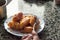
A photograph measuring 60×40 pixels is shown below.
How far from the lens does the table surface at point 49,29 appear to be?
91 centimetres

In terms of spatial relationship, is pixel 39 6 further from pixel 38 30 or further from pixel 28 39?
pixel 28 39

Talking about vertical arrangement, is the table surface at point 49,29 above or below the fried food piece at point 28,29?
below

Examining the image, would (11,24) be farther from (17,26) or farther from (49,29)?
(49,29)

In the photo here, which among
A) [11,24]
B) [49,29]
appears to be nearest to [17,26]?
[11,24]

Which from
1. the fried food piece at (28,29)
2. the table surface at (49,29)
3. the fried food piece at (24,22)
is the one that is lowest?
the table surface at (49,29)

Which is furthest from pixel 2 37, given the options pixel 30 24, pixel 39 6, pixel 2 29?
pixel 39 6

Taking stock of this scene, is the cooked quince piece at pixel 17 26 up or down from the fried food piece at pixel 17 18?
down

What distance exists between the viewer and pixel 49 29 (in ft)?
3.19

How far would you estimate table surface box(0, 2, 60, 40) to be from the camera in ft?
3.00

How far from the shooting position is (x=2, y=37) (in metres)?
0.92

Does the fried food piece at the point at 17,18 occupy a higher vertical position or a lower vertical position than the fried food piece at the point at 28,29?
higher

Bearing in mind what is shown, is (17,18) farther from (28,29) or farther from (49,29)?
(49,29)

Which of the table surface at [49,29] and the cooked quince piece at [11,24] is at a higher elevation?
the cooked quince piece at [11,24]

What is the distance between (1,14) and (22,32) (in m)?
0.22
